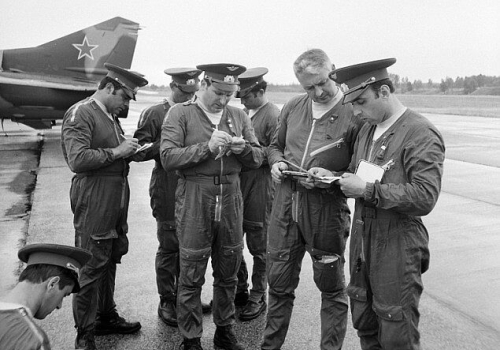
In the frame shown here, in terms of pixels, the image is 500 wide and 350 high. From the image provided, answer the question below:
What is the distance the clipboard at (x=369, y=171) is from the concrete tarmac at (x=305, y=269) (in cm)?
166

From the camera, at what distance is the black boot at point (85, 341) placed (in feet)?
11.4

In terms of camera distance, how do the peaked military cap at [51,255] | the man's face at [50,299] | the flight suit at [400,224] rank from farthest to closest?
the flight suit at [400,224] < the peaked military cap at [51,255] < the man's face at [50,299]

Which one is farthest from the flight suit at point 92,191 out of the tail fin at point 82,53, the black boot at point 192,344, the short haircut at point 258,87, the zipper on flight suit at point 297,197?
the tail fin at point 82,53

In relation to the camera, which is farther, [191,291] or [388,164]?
[191,291]

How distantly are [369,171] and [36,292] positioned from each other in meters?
1.93

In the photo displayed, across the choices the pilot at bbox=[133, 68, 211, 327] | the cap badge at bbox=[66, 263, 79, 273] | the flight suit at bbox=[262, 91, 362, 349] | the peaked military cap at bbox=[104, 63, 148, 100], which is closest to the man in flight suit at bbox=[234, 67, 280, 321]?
the pilot at bbox=[133, 68, 211, 327]

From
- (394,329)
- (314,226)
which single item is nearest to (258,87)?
(314,226)

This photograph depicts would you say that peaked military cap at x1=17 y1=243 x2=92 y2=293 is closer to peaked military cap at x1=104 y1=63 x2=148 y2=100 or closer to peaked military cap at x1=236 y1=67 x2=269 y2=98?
peaked military cap at x1=104 y1=63 x2=148 y2=100

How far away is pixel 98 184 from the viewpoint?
360 centimetres

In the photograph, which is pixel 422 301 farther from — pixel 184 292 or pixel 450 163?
pixel 450 163

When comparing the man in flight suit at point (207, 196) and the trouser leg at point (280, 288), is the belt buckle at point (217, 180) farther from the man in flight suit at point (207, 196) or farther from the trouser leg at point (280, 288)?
the trouser leg at point (280, 288)

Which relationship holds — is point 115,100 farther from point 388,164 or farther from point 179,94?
point 388,164

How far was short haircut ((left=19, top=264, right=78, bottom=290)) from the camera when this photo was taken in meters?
2.15

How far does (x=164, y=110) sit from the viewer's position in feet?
14.7
